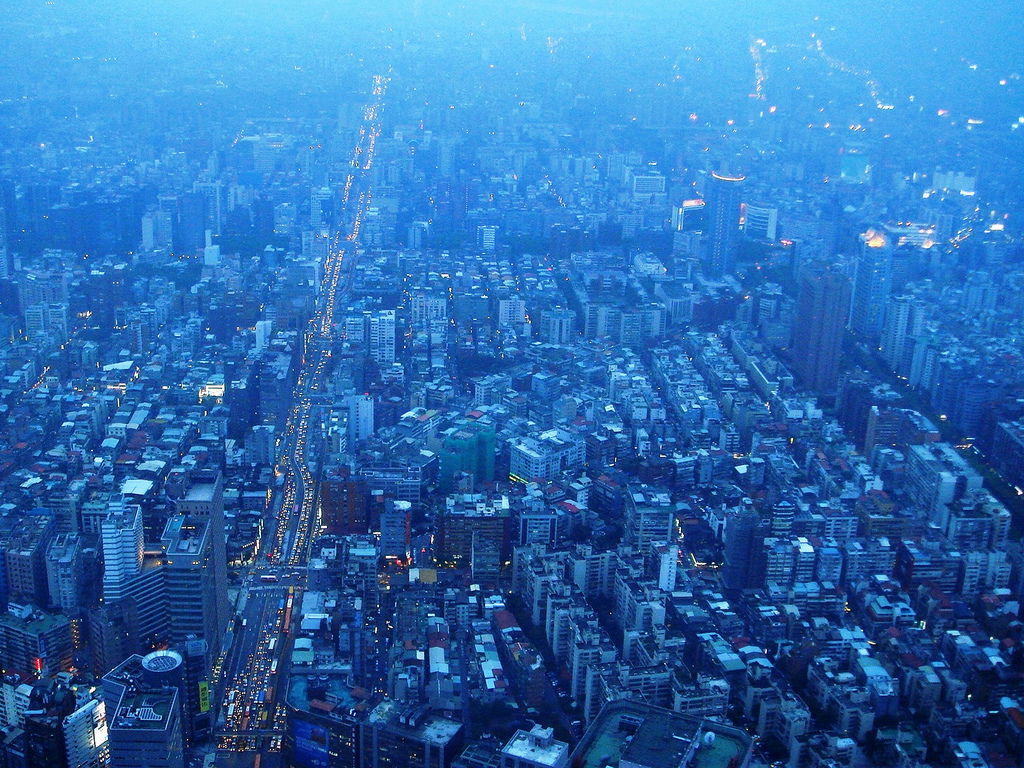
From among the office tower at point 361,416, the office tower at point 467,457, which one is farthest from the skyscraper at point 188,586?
the office tower at point 361,416

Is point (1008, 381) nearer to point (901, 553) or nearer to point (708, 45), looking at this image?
point (901, 553)

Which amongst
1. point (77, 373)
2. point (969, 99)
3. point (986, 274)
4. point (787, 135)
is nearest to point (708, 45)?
point (787, 135)

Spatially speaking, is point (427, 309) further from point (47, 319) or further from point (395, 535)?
point (395, 535)

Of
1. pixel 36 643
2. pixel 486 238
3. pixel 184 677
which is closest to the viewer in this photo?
pixel 184 677

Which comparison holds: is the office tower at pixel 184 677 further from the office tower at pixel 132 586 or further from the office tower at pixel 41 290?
the office tower at pixel 41 290

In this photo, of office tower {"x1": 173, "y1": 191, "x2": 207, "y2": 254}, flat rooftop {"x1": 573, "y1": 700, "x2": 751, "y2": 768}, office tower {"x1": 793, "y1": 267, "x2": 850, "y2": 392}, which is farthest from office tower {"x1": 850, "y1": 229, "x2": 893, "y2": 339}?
flat rooftop {"x1": 573, "y1": 700, "x2": 751, "y2": 768}

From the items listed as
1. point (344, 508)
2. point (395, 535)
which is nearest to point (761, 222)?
point (344, 508)
